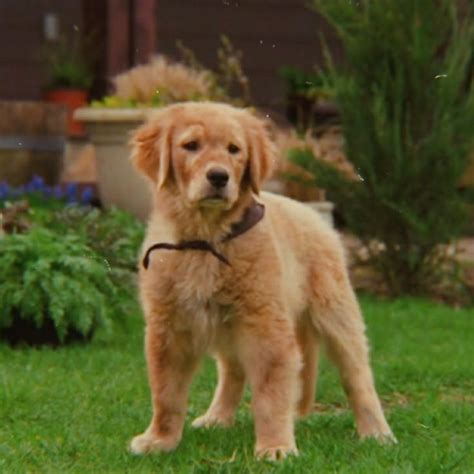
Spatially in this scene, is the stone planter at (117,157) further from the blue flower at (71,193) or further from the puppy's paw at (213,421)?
the puppy's paw at (213,421)

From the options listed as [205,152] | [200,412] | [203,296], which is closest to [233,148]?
[205,152]

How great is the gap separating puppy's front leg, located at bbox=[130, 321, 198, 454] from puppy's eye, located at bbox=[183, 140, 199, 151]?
589 millimetres

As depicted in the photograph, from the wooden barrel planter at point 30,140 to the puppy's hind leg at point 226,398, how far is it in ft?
16.8

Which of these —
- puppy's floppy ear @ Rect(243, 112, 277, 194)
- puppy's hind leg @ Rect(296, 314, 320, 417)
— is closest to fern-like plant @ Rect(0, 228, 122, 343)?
puppy's hind leg @ Rect(296, 314, 320, 417)

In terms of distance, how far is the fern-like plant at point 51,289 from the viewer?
6.43 meters

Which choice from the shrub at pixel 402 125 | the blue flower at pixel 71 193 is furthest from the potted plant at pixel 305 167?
the blue flower at pixel 71 193

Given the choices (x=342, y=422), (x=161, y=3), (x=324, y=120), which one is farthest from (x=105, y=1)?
(x=342, y=422)

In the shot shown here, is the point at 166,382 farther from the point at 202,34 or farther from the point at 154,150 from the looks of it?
the point at 202,34

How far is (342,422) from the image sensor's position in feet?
16.3

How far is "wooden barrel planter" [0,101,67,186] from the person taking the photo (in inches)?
379

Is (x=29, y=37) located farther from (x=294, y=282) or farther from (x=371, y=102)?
(x=294, y=282)

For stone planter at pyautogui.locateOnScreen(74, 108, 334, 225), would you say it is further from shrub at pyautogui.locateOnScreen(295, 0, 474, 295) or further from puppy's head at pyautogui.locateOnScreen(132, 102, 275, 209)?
puppy's head at pyautogui.locateOnScreen(132, 102, 275, 209)

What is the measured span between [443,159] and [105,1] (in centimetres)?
471

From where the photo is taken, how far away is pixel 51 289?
6.43 metres
